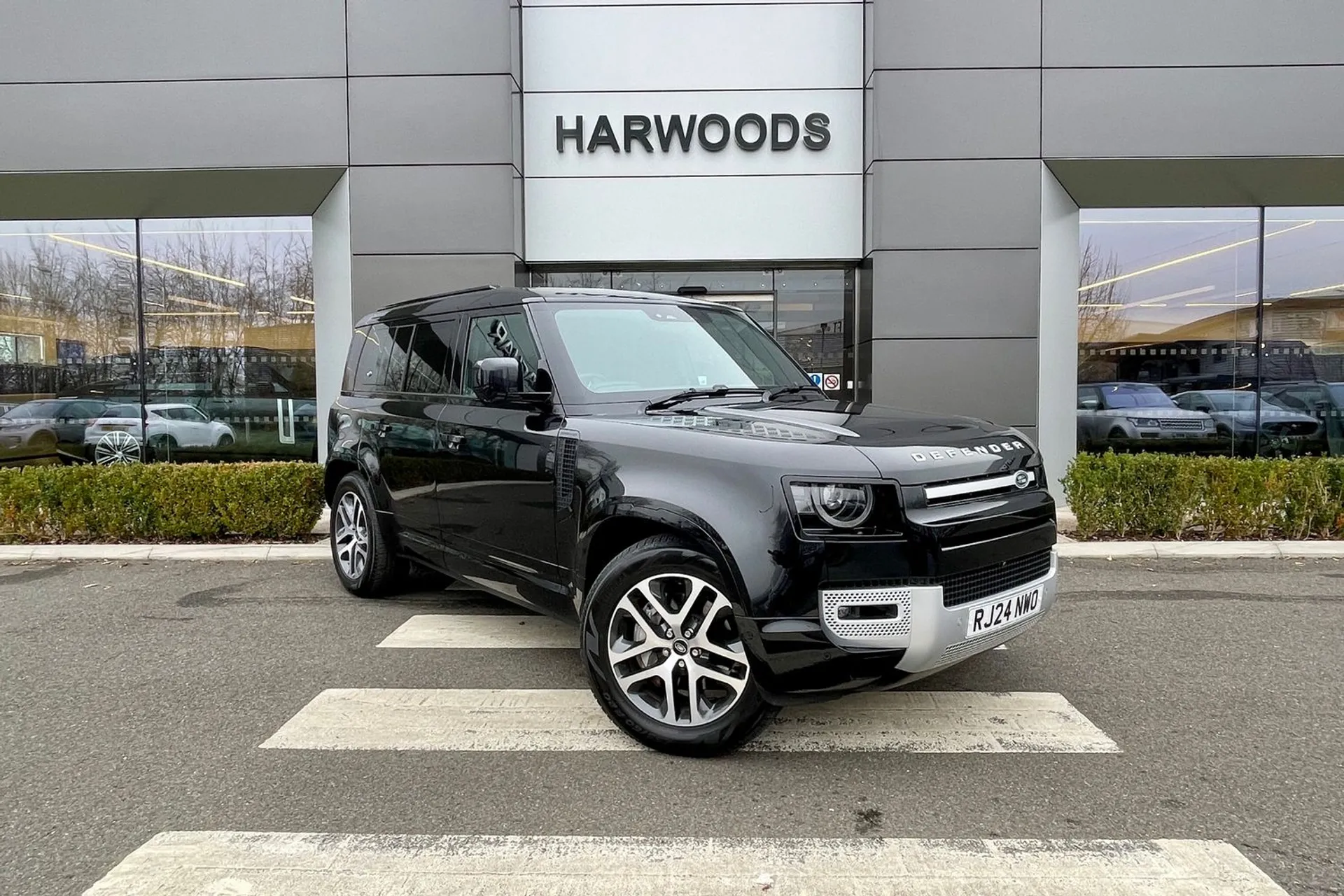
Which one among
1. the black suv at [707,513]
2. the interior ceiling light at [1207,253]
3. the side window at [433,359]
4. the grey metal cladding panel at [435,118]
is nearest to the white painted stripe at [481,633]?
the black suv at [707,513]

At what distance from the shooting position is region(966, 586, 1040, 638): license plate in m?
3.26

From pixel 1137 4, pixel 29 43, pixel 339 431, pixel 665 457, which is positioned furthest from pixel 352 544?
pixel 1137 4

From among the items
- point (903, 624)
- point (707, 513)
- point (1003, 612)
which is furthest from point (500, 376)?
point (1003, 612)

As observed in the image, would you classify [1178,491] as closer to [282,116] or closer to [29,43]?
[282,116]

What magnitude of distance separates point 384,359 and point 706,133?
7.01 meters

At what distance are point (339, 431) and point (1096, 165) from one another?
9.57 metres

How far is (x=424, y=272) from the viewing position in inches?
425

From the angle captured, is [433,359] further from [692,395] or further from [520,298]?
[692,395]

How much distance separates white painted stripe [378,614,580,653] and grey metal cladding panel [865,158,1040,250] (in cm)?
723

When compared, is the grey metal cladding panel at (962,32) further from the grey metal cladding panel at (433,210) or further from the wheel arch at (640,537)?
the wheel arch at (640,537)

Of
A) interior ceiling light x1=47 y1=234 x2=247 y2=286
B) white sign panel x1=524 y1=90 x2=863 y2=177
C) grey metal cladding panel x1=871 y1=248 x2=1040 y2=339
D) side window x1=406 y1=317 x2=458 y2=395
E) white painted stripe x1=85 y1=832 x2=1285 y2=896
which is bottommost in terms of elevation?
white painted stripe x1=85 y1=832 x2=1285 y2=896

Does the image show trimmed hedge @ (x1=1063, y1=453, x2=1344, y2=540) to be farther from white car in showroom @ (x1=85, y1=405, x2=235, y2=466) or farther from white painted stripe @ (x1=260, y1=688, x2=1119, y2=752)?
white car in showroom @ (x1=85, y1=405, x2=235, y2=466)

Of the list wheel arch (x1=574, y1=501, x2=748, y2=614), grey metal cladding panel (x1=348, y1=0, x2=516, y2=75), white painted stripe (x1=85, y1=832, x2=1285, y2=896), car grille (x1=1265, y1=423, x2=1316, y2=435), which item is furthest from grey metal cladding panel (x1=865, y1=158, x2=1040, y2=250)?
white painted stripe (x1=85, y1=832, x2=1285, y2=896)

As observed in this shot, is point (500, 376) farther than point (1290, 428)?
No
